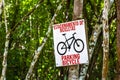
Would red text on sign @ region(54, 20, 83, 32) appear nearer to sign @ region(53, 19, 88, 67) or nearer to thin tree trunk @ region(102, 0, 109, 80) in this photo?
sign @ region(53, 19, 88, 67)

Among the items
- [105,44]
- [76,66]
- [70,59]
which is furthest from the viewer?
[105,44]

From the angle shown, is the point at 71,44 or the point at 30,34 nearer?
the point at 71,44

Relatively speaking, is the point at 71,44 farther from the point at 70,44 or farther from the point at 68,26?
the point at 68,26

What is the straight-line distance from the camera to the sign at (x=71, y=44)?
427 cm

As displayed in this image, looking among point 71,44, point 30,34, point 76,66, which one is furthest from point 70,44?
point 30,34

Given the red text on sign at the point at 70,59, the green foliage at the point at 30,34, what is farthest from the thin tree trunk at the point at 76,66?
the green foliage at the point at 30,34

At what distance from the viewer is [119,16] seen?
4641mm

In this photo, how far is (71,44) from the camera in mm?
4363

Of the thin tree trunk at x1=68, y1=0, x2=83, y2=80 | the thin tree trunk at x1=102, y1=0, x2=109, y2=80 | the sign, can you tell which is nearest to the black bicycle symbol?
the sign

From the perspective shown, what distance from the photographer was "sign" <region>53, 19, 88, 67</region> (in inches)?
168

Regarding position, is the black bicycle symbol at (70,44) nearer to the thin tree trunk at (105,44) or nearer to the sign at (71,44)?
the sign at (71,44)

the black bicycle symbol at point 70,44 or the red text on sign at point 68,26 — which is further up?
the red text on sign at point 68,26

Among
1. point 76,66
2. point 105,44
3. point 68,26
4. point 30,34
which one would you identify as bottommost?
point 76,66

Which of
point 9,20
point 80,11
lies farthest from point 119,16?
point 9,20
